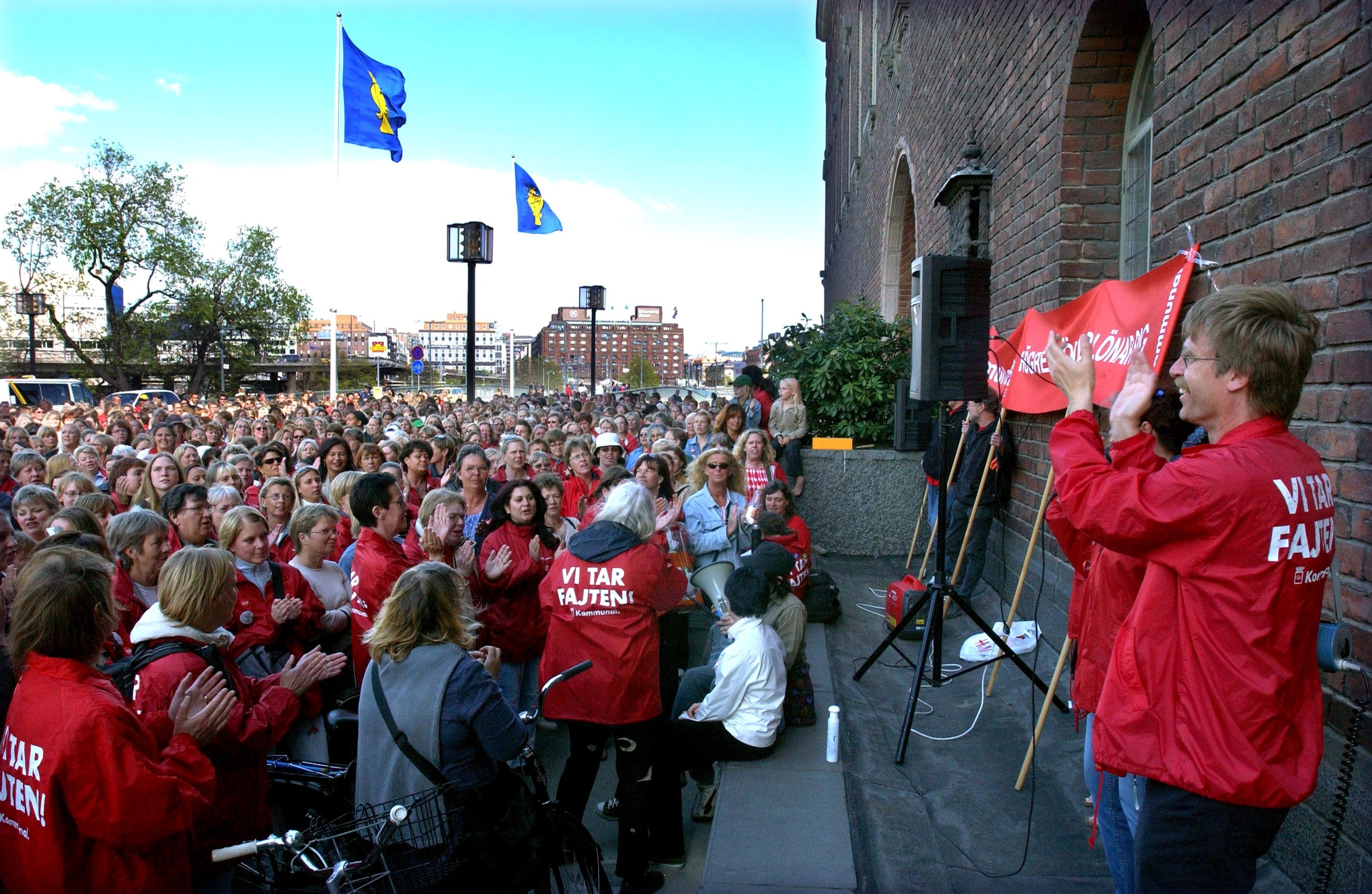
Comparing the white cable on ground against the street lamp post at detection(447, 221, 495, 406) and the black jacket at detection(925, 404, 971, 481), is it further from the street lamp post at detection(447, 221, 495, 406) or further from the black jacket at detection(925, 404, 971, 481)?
the street lamp post at detection(447, 221, 495, 406)

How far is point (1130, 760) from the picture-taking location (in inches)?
87.4

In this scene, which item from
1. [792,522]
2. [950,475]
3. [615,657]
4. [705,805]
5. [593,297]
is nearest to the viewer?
[615,657]

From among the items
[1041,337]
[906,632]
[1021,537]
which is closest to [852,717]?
[906,632]

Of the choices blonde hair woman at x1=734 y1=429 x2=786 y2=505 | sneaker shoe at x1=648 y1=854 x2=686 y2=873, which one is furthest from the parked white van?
sneaker shoe at x1=648 y1=854 x2=686 y2=873

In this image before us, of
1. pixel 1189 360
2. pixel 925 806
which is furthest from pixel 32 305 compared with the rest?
pixel 1189 360

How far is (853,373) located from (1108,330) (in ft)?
18.8

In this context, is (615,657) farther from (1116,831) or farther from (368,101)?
(368,101)

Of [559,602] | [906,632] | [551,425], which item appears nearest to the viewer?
[559,602]

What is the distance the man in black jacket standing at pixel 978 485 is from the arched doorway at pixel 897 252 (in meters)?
7.89

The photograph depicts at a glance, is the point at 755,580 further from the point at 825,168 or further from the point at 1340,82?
the point at 825,168

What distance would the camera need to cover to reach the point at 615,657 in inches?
156

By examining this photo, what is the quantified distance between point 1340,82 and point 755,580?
9.84ft

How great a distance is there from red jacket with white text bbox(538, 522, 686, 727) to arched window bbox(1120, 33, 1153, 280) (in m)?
4.04

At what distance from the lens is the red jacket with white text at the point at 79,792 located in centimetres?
235
